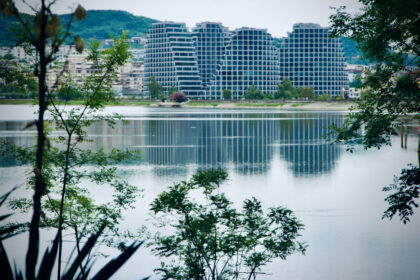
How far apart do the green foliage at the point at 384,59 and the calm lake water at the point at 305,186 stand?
476cm

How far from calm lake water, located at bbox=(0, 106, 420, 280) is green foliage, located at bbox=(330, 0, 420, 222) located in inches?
188

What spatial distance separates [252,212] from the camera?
10375 mm

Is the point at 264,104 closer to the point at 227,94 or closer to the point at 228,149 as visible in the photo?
the point at 227,94

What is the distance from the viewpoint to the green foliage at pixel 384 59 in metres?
9.96

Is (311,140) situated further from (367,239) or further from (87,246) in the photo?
(87,246)

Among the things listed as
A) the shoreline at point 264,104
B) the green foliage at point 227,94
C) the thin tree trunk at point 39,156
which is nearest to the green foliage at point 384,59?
the thin tree trunk at point 39,156

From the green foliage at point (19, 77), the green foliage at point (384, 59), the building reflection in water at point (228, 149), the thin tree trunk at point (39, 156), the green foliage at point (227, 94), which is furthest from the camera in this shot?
the green foliage at point (227, 94)

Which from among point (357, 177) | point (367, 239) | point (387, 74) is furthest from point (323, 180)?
point (387, 74)

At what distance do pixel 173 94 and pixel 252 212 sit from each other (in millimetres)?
185113

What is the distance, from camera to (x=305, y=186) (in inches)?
1090

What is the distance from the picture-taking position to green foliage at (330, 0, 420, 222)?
32.7ft

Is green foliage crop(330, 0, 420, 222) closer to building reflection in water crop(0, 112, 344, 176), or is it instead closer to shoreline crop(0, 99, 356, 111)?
building reflection in water crop(0, 112, 344, 176)

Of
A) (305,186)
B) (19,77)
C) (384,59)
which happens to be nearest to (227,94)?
(305,186)

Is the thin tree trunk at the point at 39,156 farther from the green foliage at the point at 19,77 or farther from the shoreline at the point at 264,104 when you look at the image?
the shoreline at the point at 264,104
